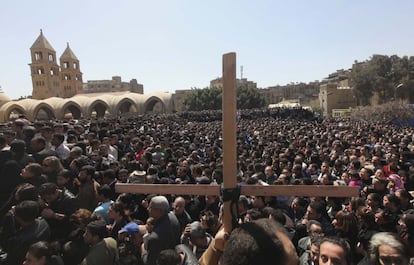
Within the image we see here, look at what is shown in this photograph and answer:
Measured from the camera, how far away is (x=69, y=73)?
6656 cm

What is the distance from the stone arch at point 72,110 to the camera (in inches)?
1880

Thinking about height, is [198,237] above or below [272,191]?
below

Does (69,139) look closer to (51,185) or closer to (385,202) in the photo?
(51,185)

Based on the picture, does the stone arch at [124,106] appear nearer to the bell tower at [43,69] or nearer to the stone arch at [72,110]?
the stone arch at [72,110]

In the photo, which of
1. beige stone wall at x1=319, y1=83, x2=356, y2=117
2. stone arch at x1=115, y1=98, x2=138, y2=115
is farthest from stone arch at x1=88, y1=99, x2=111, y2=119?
beige stone wall at x1=319, y1=83, x2=356, y2=117

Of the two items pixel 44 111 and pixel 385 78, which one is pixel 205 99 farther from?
pixel 385 78

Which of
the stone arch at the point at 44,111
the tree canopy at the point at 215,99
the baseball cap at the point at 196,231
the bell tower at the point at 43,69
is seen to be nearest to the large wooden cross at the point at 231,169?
the baseball cap at the point at 196,231

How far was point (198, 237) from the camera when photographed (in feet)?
11.0

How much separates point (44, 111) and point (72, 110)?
14.0 feet

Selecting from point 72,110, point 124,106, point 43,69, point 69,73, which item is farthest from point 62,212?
point 69,73

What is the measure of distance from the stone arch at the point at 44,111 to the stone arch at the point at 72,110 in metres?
1.71

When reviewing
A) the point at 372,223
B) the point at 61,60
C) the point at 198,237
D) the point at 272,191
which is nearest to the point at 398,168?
the point at 372,223

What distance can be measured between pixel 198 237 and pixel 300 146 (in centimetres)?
824

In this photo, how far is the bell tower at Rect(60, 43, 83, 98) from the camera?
6600 cm
